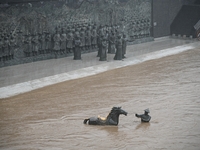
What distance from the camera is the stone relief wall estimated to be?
2081 centimetres

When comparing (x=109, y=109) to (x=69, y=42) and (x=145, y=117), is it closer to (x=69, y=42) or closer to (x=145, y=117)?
(x=145, y=117)

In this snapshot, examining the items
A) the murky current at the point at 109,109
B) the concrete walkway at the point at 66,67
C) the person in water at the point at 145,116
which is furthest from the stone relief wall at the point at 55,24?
the person in water at the point at 145,116

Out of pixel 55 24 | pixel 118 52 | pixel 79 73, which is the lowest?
pixel 79 73

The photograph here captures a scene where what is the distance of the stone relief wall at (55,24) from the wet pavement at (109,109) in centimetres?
375

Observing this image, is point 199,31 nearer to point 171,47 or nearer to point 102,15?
point 171,47

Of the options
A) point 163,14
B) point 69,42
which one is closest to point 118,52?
point 69,42

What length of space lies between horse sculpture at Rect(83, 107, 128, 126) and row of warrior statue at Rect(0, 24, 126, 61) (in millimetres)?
7945

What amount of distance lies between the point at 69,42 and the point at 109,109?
817 centimetres

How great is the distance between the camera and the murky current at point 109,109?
1255cm

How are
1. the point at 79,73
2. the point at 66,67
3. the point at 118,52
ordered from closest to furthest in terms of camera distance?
the point at 79,73, the point at 66,67, the point at 118,52

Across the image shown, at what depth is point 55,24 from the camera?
22.3m

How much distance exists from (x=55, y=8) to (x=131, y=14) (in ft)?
16.6

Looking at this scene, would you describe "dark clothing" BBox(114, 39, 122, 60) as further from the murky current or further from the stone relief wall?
the stone relief wall

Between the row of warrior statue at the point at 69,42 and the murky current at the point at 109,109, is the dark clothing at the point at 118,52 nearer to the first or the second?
the row of warrior statue at the point at 69,42
